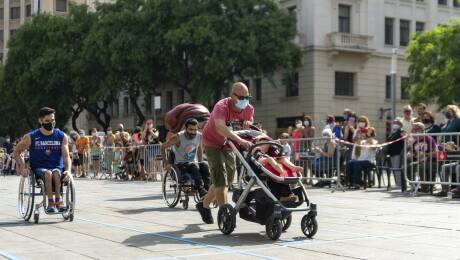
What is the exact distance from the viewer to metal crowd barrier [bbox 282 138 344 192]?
1788cm

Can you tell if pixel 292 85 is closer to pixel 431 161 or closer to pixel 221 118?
pixel 431 161

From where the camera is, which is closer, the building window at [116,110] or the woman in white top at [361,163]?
the woman in white top at [361,163]

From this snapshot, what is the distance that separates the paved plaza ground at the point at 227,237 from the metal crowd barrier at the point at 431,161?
1.48 meters

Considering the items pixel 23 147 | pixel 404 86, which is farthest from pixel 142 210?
pixel 404 86

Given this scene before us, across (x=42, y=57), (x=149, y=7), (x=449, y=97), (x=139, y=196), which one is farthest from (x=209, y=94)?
(x=139, y=196)

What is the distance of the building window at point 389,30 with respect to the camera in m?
49.6

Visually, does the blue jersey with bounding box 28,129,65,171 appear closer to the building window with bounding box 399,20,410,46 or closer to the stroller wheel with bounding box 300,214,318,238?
the stroller wheel with bounding box 300,214,318,238

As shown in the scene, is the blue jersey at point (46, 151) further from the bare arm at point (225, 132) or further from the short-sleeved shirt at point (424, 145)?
the short-sleeved shirt at point (424, 145)

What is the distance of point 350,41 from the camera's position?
153 feet

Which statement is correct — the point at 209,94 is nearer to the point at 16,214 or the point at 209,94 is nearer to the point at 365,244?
the point at 16,214

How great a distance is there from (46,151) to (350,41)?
3781 cm

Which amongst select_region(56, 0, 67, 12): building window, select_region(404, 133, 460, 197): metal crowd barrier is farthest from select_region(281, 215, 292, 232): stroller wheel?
select_region(56, 0, 67, 12): building window

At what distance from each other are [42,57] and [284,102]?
61.0 feet

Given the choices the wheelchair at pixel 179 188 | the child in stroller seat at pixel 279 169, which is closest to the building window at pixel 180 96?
the wheelchair at pixel 179 188
